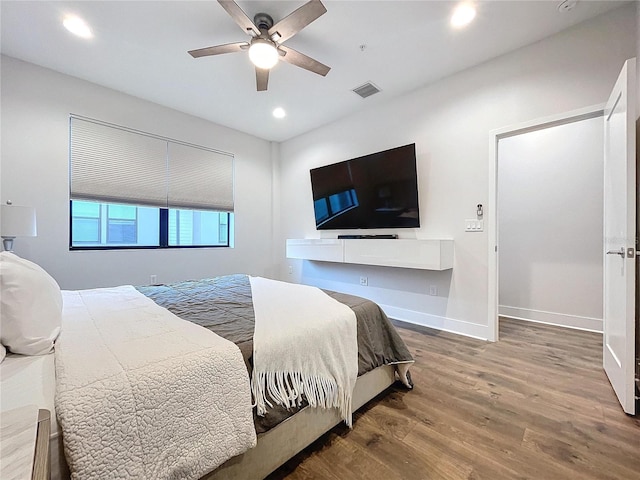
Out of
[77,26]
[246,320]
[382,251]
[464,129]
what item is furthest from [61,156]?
[464,129]

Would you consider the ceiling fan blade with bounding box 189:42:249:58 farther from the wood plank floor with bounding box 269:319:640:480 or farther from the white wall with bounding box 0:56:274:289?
the wood plank floor with bounding box 269:319:640:480

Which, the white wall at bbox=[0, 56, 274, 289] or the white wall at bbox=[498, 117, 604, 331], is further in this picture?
the white wall at bbox=[498, 117, 604, 331]

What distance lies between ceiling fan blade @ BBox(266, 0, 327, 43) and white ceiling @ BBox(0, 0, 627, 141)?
0.79 ft

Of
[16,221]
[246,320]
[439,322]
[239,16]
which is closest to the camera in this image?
[246,320]

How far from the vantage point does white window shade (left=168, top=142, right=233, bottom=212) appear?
3879 mm

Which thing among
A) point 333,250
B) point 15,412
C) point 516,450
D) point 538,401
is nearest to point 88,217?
point 333,250

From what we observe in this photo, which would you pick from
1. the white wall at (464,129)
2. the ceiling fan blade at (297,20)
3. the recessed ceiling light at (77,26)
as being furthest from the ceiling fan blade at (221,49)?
the white wall at (464,129)

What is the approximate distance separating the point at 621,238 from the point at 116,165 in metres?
4.81

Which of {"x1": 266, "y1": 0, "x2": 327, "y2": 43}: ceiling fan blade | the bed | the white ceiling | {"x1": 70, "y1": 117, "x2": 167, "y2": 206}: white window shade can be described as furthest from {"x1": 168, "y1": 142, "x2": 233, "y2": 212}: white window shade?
{"x1": 266, "y1": 0, "x2": 327, "y2": 43}: ceiling fan blade

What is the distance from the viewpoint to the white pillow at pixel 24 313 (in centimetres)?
100

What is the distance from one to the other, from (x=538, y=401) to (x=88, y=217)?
4.68m

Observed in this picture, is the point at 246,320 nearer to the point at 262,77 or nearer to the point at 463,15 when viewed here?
the point at 262,77

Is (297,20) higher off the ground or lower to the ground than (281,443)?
higher

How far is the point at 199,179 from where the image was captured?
13.5 ft
